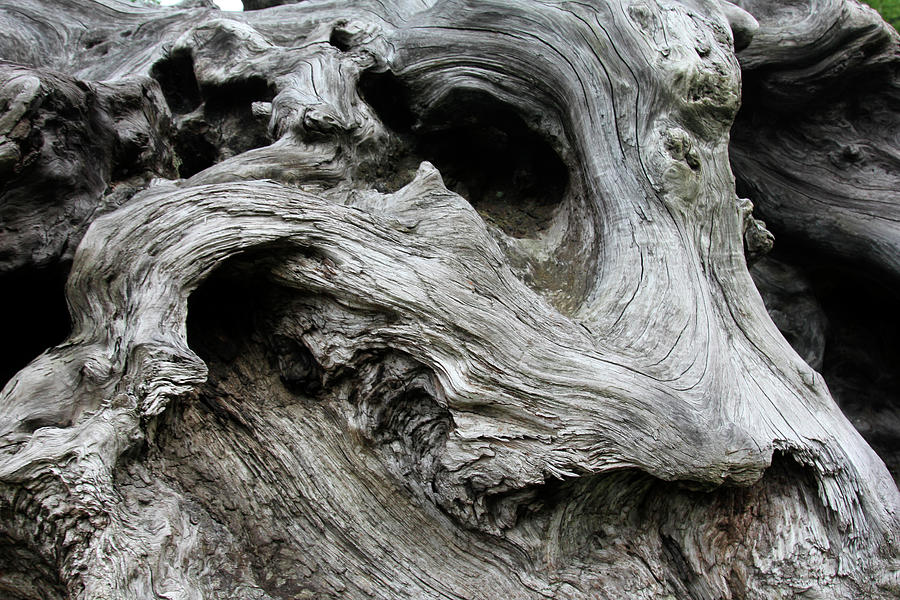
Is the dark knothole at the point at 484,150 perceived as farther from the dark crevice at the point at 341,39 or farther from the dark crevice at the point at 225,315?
the dark crevice at the point at 225,315

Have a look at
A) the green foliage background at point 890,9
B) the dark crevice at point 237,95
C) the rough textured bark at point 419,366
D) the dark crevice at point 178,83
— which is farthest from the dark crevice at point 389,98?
the green foliage background at point 890,9

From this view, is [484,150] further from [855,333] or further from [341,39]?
[855,333]

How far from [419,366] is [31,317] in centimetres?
200

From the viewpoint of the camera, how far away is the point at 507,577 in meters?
2.42

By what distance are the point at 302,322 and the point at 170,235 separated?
0.61 metres

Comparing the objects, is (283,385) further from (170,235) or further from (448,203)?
(448,203)

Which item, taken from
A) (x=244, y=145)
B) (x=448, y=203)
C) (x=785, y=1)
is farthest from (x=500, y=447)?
(x=785, y=1)

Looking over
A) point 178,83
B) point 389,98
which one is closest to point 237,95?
point 178,83

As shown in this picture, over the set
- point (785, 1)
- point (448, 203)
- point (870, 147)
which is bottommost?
point (448, 203)

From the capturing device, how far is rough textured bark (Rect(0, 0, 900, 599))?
231cm

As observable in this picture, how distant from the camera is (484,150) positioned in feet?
13.0

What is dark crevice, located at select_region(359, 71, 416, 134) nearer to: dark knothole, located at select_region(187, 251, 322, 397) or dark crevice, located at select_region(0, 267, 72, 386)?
dark knothole, located at select_region(187, 251, 322, 397)

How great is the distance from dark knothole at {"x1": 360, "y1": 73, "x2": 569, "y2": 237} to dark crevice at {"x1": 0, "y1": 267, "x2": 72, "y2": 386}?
75.4 inches

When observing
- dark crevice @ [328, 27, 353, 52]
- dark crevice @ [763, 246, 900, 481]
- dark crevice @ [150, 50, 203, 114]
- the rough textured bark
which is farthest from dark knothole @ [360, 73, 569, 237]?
dark crevice @ [763, 246, 900, 481]
